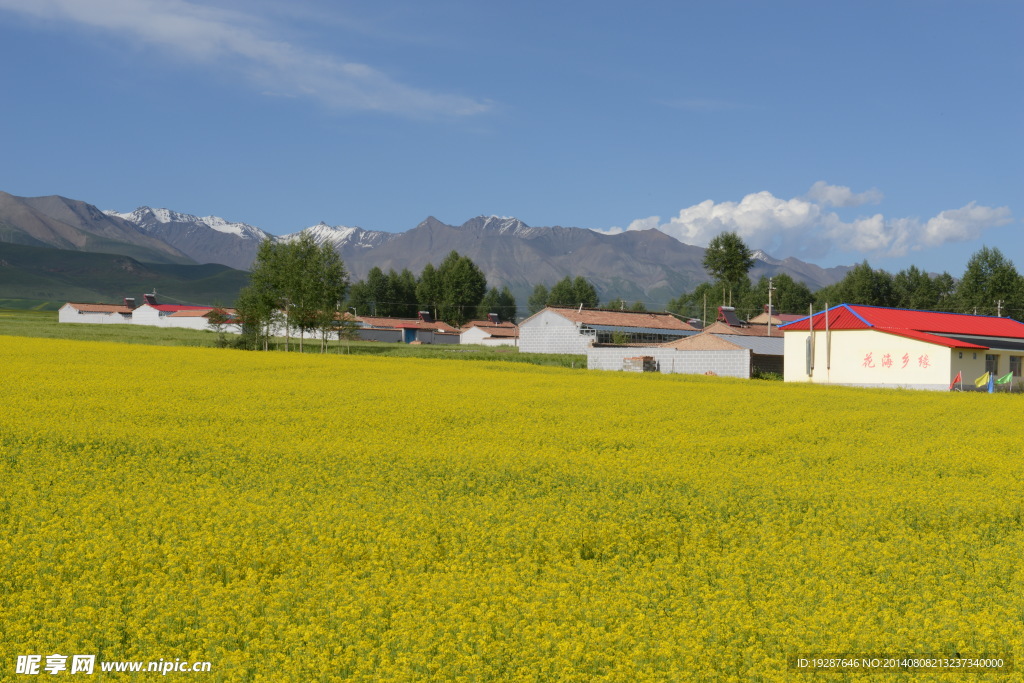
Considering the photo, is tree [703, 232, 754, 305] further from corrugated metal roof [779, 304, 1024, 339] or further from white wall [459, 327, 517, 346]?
corrugated metal roof [779, 304, 1024, 339]

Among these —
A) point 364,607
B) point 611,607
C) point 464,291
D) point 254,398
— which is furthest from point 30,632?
point 464,291

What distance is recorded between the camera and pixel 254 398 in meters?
23.9

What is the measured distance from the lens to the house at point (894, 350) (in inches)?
1890

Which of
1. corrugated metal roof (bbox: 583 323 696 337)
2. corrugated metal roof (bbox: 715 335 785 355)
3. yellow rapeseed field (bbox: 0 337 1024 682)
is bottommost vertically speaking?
yellow rapeseed field (bbox: 0 337 1024 682)

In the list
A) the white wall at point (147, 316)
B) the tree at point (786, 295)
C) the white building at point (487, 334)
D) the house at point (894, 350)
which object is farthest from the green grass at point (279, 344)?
the tree at point (786, 295)

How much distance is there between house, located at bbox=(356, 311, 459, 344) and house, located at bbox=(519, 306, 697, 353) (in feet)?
130

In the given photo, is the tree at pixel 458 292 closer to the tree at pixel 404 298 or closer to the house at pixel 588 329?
the tree at pixel 404 298

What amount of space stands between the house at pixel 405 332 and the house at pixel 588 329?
3959 cm

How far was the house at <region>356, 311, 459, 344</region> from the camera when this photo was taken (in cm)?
12769

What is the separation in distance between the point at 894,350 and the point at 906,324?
4.82 meters

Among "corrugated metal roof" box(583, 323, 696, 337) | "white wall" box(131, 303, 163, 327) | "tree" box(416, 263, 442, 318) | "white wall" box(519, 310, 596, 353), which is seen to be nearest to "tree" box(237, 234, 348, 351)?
"white wall" box(519, 310, 596, 353)

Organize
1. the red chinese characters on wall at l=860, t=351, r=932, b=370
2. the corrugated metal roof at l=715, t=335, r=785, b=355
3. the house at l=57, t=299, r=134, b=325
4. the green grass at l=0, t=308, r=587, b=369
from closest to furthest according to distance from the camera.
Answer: the red chinese characters on wall at l=860, t=351, r=932, b=370 → the corrugated metal roof at l=715, t=335, r=785, b=355 → the green grass at l=0, t=308, r=587, b=369 → the house at l=57, t=299, r=134, b=325

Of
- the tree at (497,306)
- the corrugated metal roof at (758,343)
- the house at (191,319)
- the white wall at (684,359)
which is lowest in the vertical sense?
the white wall at (684,359)

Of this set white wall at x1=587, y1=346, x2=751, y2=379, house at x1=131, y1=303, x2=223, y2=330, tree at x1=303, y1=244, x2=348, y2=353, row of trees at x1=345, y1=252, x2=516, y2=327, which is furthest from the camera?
row of trees at x1=345, y1=252, x2=516, y2=327
